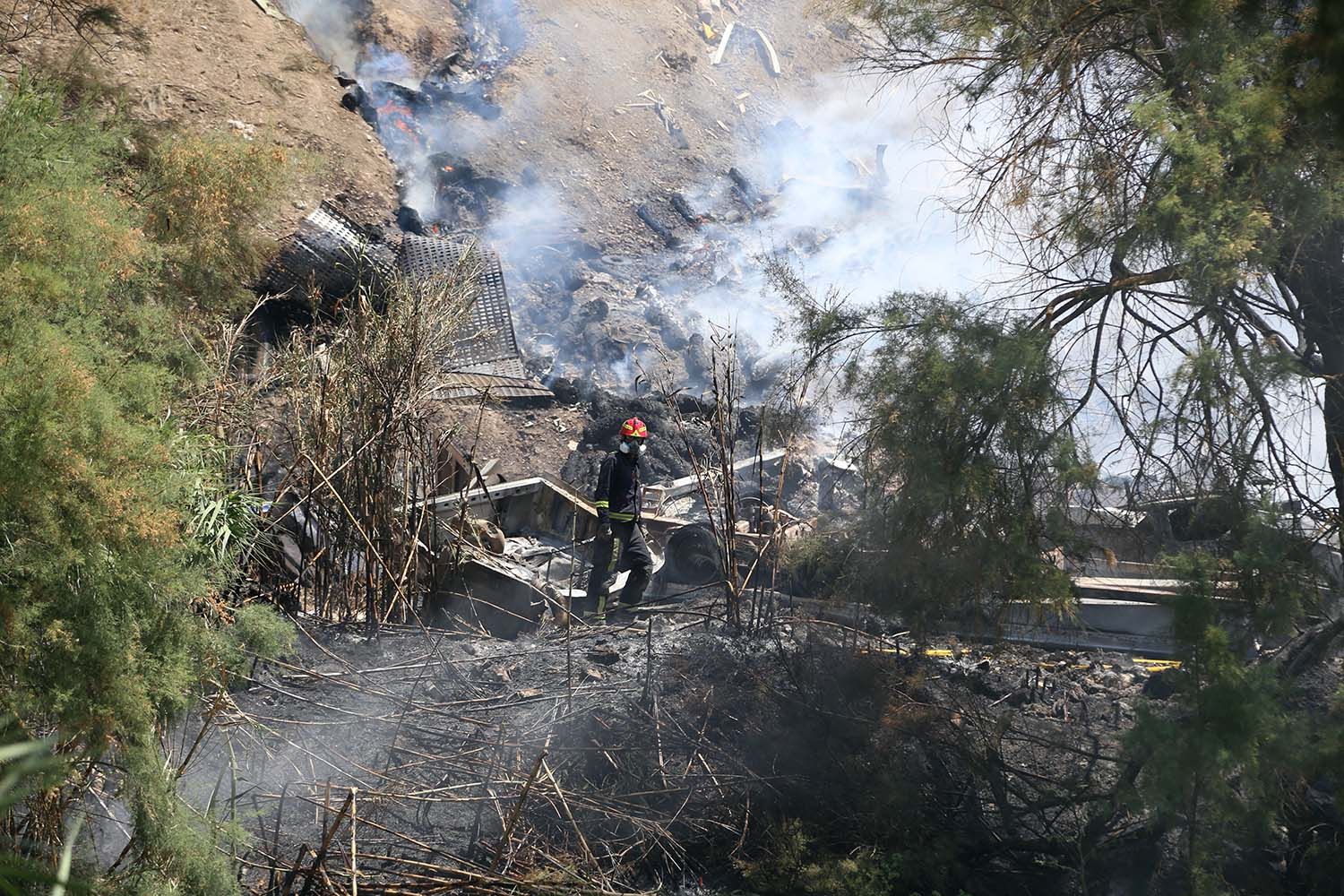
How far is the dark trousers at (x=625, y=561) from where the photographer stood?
7.98 meters

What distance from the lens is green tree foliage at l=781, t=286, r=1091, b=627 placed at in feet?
16.9

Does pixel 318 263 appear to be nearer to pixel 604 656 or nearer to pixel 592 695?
pixel 604 656

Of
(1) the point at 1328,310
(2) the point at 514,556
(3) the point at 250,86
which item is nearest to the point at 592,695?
(2) the point at 514,556

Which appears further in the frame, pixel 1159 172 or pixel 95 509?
pixel 1159 172

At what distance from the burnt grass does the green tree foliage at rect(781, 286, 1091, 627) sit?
38.1 inches

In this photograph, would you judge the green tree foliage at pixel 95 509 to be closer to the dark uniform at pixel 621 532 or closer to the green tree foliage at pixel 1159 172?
the dark uniform at pixel 621 532

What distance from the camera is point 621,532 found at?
8047mm

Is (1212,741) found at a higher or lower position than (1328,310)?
lower

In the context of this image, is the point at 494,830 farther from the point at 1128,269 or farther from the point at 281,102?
the point at 281,102

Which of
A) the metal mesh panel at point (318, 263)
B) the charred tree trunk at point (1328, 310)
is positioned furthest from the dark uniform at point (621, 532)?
the charred tree trunk at point (1328, 310)

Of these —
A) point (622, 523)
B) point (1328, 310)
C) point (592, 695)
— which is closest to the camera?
point (1328, 310)

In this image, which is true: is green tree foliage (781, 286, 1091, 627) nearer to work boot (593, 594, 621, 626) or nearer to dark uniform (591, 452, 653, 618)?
work boot (593, 594, 621, 626)

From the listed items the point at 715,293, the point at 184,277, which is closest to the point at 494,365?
the point at 715,293

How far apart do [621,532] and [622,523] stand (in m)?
0.08
